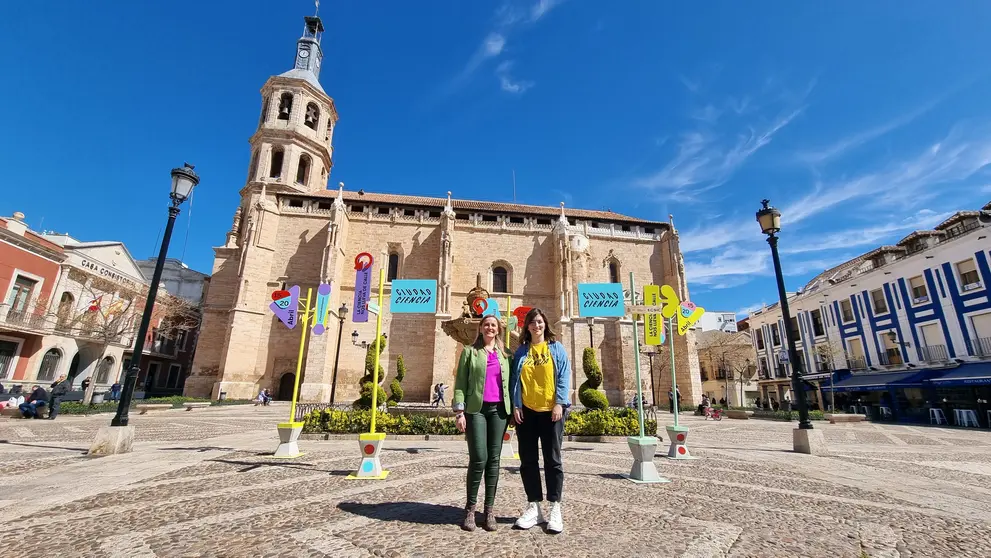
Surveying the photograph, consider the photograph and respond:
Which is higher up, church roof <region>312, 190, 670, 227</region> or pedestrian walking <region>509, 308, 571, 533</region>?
church roof <region>312, 190, 670, 227</region>

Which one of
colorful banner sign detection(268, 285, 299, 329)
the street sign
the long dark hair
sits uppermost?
colorful banner sign detection(268, 285, 299, 329)

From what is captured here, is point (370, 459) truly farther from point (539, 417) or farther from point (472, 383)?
point (539, 417)

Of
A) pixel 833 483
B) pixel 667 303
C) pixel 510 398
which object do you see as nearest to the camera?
pixel 510 398

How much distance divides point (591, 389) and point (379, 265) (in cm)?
1802

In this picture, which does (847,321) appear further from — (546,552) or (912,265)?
(546,552)

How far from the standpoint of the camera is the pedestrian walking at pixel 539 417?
2982mm

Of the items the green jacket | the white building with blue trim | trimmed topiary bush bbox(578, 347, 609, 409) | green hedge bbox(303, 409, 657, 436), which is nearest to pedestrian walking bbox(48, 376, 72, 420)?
green hedge bbox(303, 409, 657, 436)

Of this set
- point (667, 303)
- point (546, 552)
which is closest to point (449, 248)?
point (667, 303)

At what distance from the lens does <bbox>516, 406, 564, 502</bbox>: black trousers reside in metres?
2.98

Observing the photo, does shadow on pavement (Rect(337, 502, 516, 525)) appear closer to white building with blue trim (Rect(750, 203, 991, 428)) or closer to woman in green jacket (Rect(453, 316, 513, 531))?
woman in green jacket (Rect(453, 316, 513, 531))

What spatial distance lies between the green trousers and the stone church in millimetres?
19306

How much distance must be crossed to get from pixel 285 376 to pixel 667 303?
23.2 meters

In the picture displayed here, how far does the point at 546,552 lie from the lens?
2506 mm

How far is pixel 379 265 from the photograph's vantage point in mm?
25578
